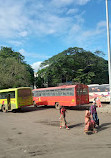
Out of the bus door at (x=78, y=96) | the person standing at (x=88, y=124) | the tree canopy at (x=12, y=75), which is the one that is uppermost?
the tree canopy at (x=12, y=75)

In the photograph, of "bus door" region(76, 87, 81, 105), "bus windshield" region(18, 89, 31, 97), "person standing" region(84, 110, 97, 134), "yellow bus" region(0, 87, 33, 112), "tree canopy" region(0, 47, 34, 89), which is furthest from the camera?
"tree canopy" region(0, 47, 34, 89)

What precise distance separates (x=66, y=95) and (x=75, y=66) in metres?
21.1

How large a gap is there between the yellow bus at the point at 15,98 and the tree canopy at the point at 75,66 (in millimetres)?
18752

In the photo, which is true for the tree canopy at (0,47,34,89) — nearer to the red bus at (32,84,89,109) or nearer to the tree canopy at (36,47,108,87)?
the tree canopy at (36,47,108,87)

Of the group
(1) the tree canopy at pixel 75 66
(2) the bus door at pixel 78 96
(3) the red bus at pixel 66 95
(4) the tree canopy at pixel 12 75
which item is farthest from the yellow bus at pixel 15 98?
(1) the tree canopy at pixel 75 66

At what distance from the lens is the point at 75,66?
3788 centimetres

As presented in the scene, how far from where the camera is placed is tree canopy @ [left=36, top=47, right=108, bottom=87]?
119 ft

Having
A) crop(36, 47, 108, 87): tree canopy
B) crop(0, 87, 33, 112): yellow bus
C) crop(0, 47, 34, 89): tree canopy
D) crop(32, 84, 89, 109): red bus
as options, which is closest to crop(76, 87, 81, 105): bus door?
crop(32, 84, 89, 109): red bus

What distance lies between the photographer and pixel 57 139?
23.5 ft

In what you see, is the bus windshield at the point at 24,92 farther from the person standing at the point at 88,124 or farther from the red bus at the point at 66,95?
the person standing at the point at 88,124

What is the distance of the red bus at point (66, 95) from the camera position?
16844 millimetres

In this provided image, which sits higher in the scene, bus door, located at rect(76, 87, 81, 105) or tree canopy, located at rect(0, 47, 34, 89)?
tree canopy, located at rect(0, 47, 34, 89)

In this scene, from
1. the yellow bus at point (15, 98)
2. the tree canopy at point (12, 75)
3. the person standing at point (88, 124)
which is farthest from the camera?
the tree canopy at point (12, 75)

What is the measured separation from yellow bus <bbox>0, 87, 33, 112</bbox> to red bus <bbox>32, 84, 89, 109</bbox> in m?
2.37
